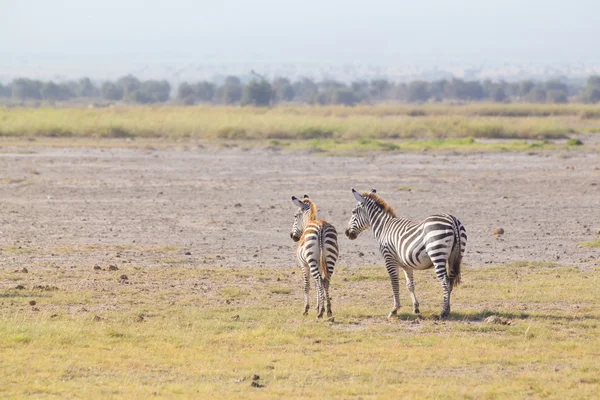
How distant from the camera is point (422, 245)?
1084 centimetres

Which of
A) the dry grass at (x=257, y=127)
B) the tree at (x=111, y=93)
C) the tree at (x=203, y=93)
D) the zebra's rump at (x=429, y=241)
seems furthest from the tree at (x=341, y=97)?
the zebra's rump at (x=429, y=241)

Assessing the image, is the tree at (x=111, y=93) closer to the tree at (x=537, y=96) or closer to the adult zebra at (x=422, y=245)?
the tree at (x=537, y=96)

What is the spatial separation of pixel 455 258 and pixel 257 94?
7356 centimetres

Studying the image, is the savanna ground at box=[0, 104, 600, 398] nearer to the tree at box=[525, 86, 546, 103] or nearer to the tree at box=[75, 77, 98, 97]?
the tree at box=[525, 86, 546, 103]

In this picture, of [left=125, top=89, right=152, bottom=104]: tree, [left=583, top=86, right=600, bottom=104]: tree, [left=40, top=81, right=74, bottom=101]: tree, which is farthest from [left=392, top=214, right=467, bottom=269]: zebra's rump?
[left=40, top=81, right=74, bottom=101]: tree

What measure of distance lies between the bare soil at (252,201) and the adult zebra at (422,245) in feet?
12.0

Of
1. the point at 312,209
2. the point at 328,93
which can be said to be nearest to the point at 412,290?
the point at 312,209

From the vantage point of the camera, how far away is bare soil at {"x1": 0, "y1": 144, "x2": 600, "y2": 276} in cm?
1616

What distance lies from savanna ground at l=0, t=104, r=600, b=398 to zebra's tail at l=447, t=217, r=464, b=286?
46 centimetres

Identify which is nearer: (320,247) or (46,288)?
(320,247)

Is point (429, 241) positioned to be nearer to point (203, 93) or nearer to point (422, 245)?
point (422, 245)

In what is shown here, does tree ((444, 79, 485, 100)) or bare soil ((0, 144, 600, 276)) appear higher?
tree ((444, 79, 485, 100))

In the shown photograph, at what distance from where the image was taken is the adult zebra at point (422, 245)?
10719 mm

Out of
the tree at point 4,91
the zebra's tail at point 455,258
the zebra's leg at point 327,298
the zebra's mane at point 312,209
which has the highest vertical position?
the zebra's mane at point 312,209
